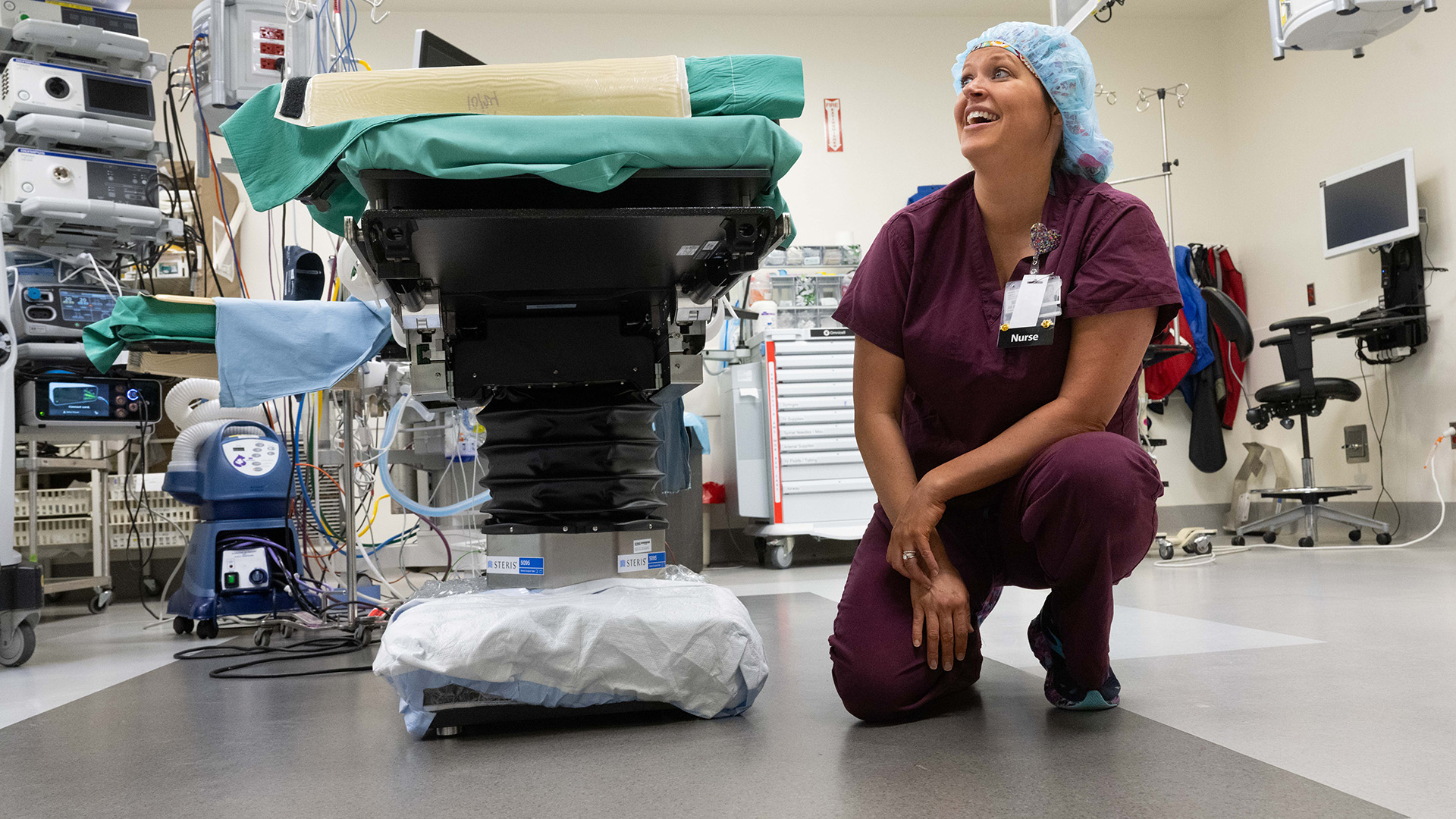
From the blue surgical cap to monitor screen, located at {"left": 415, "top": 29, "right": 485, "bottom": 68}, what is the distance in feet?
3.54

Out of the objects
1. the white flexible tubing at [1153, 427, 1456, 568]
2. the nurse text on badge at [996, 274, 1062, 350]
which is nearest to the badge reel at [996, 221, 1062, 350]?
the nurse text on badge at [996, 274, 1062, 350]

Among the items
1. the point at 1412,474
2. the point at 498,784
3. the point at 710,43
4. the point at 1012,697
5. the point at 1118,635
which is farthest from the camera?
the point at 710,43

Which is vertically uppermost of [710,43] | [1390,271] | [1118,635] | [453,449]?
[710,43]

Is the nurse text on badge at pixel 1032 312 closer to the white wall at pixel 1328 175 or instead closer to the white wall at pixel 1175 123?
the white wall at pixel 1175 123

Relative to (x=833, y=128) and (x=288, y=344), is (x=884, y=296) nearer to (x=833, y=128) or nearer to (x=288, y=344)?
(x=288, y=344)

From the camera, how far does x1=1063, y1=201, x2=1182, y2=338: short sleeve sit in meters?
1.38

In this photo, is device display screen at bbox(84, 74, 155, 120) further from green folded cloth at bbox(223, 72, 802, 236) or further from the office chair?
the office chair

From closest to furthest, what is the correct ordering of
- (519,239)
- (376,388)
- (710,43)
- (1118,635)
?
(519,239), (1118,635), (376,388), (710,43)

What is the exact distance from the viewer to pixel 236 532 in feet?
9.72

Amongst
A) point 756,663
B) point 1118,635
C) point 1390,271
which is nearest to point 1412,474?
point 1390,271

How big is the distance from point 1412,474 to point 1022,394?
4.64 meters

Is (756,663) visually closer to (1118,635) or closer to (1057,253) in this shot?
(1057,253)

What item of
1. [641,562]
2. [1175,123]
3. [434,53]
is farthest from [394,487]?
[1175,123]

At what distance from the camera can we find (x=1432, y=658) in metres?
1.75
